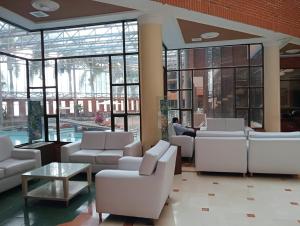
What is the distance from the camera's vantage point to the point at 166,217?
134 inches

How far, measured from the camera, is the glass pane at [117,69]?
6.50 m

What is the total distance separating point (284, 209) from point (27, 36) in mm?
6753

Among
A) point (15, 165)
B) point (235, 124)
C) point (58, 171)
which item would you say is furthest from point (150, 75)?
point (235, 124)

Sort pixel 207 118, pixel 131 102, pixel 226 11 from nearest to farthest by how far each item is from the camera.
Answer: pixel 226 11, pixel 131 102, pixel 207 118

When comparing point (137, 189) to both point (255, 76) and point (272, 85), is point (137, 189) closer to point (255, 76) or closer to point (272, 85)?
point (272, 85)

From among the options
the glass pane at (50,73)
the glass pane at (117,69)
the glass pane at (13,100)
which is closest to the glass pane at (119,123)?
the glass pane at (117,69)

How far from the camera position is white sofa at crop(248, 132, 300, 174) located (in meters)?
4.77

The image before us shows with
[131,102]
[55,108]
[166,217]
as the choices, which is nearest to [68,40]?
[55,108]

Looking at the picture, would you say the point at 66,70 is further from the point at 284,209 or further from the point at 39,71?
the point at 284,209

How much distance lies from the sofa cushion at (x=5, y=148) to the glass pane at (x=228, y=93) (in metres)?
6.37

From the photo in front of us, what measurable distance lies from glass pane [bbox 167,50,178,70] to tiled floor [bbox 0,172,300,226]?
491 cm

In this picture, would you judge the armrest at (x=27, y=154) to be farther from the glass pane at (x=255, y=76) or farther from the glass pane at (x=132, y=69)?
the glass pane at (x=255, y=76)

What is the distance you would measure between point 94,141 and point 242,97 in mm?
5152

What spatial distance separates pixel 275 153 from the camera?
4.81 metres
